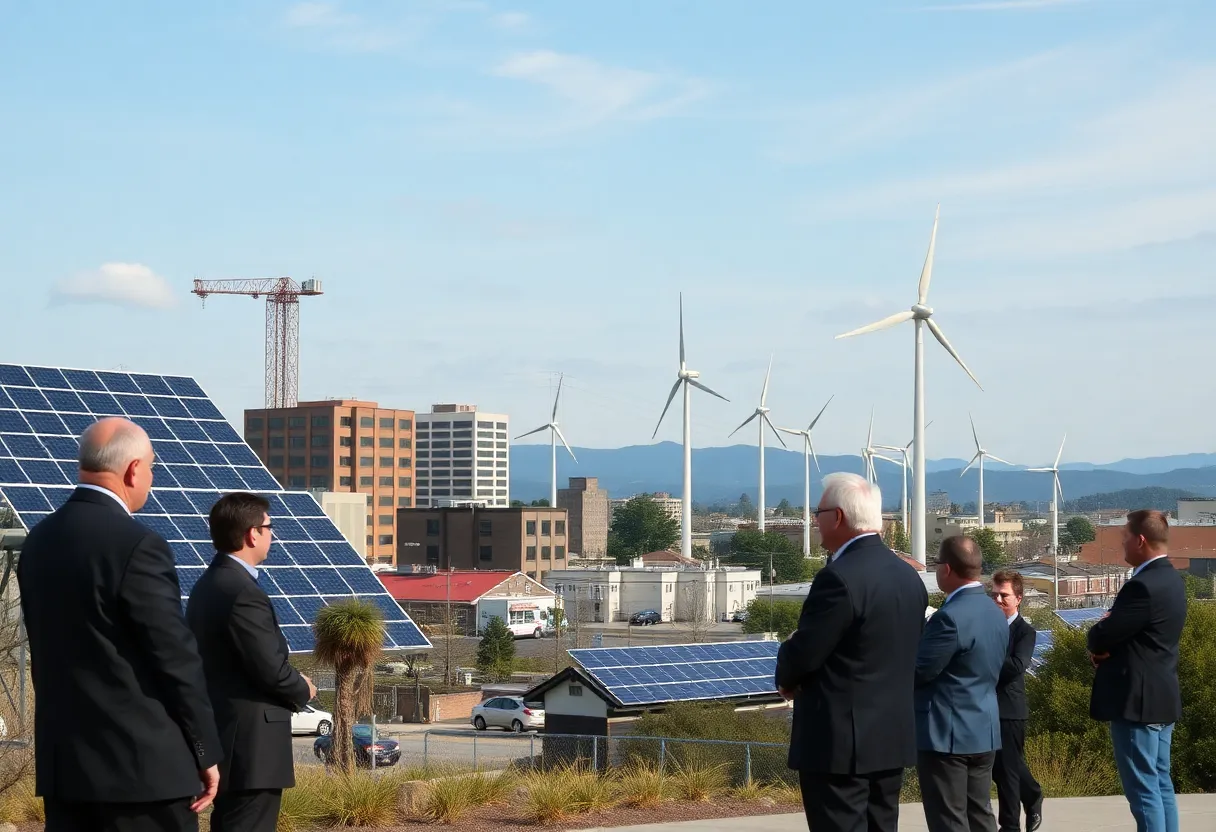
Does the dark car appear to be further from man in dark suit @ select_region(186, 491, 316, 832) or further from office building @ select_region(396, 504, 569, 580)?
office building @ select_region(396, 504, 569, 580)

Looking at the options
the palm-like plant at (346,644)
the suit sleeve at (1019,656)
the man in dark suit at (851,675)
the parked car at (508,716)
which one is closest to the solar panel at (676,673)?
the palm-like plant at (346,644)

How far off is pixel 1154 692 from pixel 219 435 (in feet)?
76.7

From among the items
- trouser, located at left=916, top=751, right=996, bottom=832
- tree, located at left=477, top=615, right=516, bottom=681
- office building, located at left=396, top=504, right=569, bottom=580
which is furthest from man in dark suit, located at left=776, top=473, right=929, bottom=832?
office building, located at left=396, top=504, right=569, bottom=580

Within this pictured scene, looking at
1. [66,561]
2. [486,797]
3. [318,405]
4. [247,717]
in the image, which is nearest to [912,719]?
[247,717]

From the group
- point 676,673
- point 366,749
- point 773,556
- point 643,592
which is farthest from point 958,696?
point 773,556

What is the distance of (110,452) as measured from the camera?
17.8ft

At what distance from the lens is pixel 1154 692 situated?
8.70 m

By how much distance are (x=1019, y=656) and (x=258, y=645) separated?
5.87 m

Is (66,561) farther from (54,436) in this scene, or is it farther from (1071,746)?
(54,436)

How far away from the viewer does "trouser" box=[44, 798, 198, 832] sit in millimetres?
5211

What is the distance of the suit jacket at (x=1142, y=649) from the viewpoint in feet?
28.5

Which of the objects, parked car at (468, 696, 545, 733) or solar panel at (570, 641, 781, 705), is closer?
solar panel at (570, 641, 781, 705)

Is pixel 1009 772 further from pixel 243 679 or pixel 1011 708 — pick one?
pixel 243 679

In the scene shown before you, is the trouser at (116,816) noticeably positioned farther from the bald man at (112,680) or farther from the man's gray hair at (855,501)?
the man's gray hair at (855,501)
